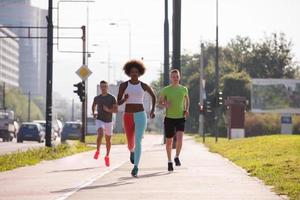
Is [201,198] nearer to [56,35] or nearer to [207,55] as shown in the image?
[56,35]

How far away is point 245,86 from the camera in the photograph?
108 meters

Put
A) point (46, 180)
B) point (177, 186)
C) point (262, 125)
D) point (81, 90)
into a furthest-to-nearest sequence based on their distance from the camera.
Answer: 1. point (262, 125)
2. point (81, 90)
3. point (46, 180)
4. point (177, 186)

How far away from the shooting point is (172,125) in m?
18.6

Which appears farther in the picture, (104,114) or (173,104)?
(104,114)

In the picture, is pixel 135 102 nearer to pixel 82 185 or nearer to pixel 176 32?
pixel 82 185

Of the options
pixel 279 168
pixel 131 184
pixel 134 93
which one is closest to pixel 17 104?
pixel 279 168

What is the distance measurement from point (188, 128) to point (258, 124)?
4280 centimetres

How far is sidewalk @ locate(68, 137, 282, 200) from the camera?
1295 cm

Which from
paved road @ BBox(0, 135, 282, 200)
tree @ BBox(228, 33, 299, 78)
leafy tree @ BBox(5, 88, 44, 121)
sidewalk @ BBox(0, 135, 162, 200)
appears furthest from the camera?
leafy tree @ BBox(5, 88, 44, 121)

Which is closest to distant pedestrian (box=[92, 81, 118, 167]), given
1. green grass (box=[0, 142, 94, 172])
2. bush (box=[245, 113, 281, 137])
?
green grass (box=[0, 142, 94, 172])

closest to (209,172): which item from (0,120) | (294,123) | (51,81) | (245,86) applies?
(51,81)

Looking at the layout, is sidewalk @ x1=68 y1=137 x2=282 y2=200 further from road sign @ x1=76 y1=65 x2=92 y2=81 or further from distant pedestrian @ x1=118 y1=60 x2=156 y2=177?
road sign @ x1=76 y1=65 x2=92 y2=81

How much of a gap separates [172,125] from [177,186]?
13.4 feet

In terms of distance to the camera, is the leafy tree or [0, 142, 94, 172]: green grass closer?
[0, 142, 94, 172]: green grass
